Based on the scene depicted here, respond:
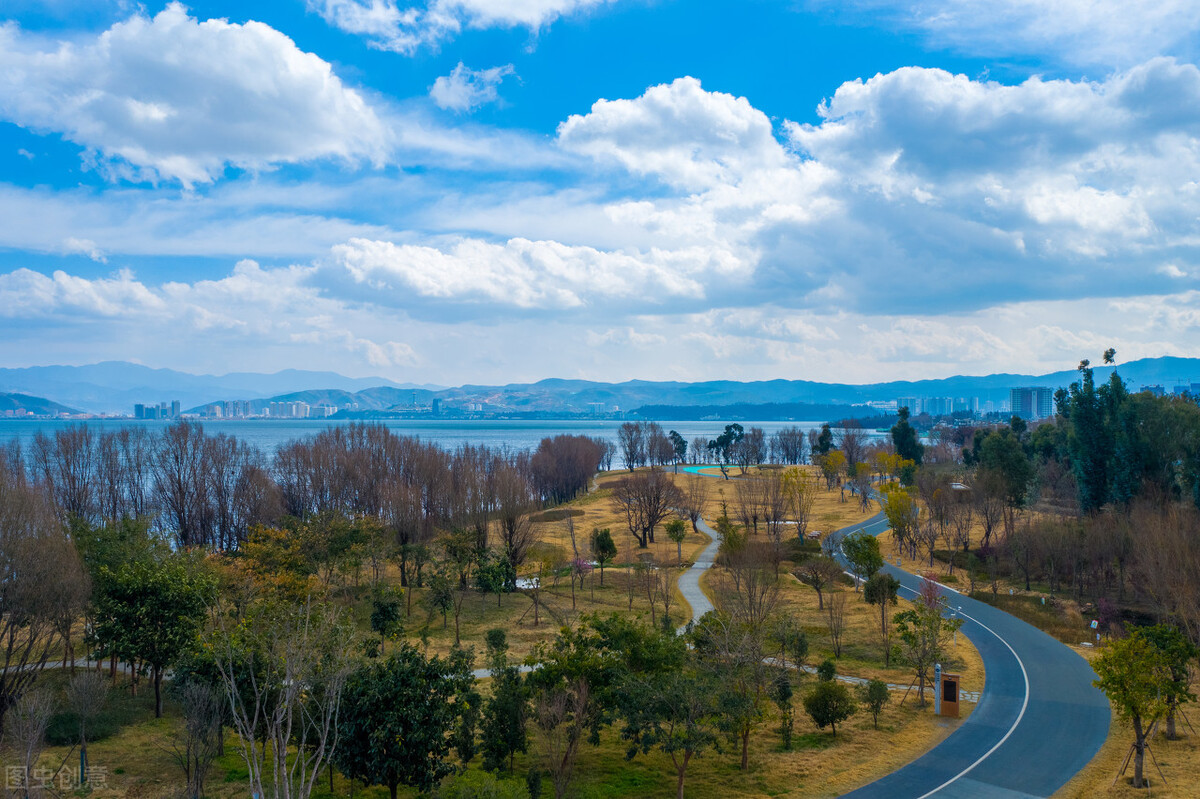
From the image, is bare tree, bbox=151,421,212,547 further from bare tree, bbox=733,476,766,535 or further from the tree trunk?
the tree trunk

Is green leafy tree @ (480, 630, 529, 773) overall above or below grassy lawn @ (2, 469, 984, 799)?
above

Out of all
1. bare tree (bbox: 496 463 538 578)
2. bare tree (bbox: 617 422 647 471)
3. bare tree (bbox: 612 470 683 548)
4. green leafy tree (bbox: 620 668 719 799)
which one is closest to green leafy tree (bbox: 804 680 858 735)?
green leafy tree (bbox: 620 668 719 799)

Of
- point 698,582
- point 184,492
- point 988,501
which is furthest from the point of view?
point 988,501

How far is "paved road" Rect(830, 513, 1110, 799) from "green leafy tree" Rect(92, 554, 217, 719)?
2261 centimetres

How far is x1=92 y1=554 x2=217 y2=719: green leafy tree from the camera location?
79.7 ft

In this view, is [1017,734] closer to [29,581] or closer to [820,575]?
[820,575]

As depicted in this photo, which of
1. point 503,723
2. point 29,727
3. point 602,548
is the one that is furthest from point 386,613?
point 602,548

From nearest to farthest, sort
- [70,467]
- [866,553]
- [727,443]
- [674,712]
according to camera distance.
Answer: [674,712], [866,553], [70,467], [727,443]

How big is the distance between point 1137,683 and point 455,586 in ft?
110

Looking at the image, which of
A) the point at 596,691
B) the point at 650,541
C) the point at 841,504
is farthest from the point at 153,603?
the point at 841,504

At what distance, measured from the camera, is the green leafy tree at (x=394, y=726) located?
1811 cm

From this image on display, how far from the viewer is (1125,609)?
41.3 m

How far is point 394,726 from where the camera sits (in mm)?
17828

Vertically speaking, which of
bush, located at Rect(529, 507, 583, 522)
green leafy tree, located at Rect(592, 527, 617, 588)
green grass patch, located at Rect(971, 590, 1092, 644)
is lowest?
bush, located at Rect(529, 507, 583, 522)
